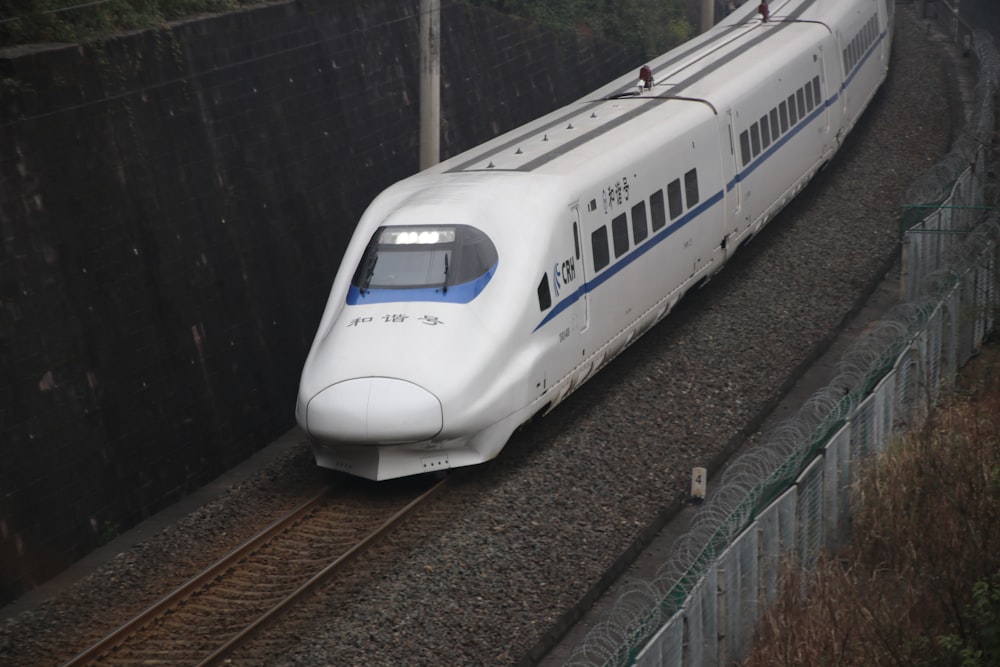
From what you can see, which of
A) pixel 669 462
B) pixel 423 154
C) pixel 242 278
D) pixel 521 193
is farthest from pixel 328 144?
pixel 669 462

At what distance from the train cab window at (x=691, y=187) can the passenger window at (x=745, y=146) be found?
5.92 ft

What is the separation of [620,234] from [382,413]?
452cm

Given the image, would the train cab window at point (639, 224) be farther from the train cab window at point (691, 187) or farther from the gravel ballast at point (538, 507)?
the gravel ballast at point (538, 507)

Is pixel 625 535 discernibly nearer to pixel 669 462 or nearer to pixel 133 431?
pixel 669 462

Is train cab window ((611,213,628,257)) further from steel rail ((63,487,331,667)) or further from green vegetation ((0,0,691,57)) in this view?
green vegetation ((0,0,691,57))

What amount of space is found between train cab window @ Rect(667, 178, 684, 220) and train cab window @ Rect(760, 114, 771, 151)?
3.36m

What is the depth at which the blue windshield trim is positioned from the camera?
1303 cm

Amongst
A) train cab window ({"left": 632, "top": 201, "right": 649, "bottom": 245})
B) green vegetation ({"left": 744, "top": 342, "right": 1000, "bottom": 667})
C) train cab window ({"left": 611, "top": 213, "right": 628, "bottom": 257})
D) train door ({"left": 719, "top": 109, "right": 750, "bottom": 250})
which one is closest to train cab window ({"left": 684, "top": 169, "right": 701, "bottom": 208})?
train door ({"left": 719, "top": 109, "right": 750, "bottom": 250})

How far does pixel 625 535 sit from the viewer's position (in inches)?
471

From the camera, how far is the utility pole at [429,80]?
1648 centimetres

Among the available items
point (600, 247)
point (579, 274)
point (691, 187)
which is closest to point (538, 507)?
point (579, 274)

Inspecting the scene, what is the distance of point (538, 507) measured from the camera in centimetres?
1247

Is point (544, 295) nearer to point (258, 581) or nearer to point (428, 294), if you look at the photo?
point (428, 294)

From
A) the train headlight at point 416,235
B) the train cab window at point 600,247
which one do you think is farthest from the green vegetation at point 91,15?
the train cab window at point 600,247
